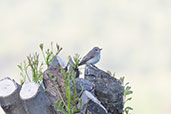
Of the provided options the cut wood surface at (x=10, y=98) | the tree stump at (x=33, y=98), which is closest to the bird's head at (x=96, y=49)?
the tree stump at (x=33, y=98)

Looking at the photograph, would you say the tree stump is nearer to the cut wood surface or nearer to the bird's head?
the cut wood surface

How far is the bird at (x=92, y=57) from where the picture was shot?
4.50 meters

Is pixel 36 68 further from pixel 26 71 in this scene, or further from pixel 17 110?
pixel 17 110

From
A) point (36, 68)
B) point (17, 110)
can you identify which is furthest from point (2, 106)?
point (36, 68)

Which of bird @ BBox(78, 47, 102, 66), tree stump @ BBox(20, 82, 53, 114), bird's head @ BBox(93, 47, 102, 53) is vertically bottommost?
tree stump @ BBox(20, 82, 53, 114)

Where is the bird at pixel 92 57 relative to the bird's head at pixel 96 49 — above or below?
below

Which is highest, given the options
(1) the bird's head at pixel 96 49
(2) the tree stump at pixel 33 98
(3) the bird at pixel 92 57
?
(1) the bird's head at pixel 96 49

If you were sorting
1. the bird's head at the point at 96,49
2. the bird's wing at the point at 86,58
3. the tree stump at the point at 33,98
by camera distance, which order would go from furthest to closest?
the bird's head at the point at 96,49 < the bird's wing at the point at 86,58 < the tree stump at the point at 33,98

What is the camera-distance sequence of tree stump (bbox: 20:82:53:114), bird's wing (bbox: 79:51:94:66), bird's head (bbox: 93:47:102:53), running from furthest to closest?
bird's head (bbox: 93:47:102:53)
bird's wing (bbox: 79:51:94:66)
tree stump (bbox: 20:82:53:114)

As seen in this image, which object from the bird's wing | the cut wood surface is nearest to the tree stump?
the cut wood surface

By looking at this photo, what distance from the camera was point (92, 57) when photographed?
4.53m

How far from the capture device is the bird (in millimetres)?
Result: 4504

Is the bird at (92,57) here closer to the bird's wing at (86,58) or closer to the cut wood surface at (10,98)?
the bird's wing at (86,58)

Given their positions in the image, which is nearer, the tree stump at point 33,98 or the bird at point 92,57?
the tree stump at point 33,98
